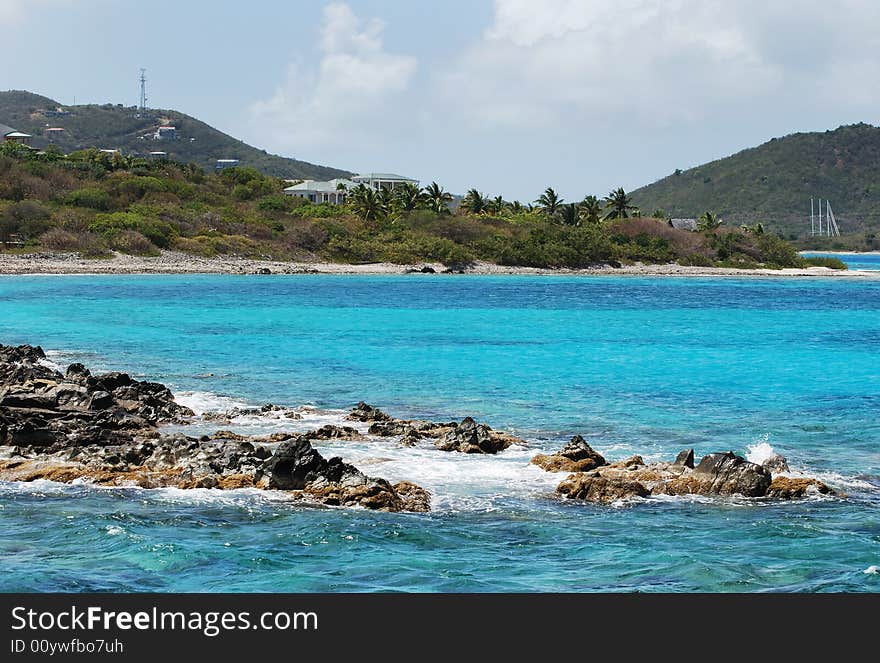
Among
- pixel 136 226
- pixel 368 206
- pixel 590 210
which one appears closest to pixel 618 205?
pixel 590 210

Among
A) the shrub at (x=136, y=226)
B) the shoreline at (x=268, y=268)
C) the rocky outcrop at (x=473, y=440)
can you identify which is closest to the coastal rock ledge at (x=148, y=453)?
the rocky outcrop at (x=473, y=440)

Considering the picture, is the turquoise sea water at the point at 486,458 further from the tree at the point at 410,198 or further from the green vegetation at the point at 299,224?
the tree at the point at 410,198

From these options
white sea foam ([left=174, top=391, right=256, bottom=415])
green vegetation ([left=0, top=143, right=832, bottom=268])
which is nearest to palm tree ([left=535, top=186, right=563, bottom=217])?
green vegetation ([left=0, top=143, right=832, bottom=268])

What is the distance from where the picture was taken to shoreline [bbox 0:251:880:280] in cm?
9481

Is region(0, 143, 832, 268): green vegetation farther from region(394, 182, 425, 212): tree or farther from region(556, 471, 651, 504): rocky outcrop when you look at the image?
region(556, 471, 651, 504): rocky outcrop

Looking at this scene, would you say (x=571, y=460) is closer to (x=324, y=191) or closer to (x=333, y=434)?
(x=333, y=434)

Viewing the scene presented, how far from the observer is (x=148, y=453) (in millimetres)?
20844

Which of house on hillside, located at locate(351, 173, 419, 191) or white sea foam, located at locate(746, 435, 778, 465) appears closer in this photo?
white sea foam, located at locate(746, 435, 778, 465)

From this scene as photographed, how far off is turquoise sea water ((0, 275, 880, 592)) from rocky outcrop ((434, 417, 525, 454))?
1.18ft

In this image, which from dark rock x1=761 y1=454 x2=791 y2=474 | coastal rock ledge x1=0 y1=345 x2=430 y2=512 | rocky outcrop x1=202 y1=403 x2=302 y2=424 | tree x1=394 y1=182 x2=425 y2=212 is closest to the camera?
coastal rock ledge x1=0 y1=345 x2=430 y2=512

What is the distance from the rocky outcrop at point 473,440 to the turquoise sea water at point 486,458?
1.18ft

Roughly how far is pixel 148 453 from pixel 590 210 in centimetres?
12066
